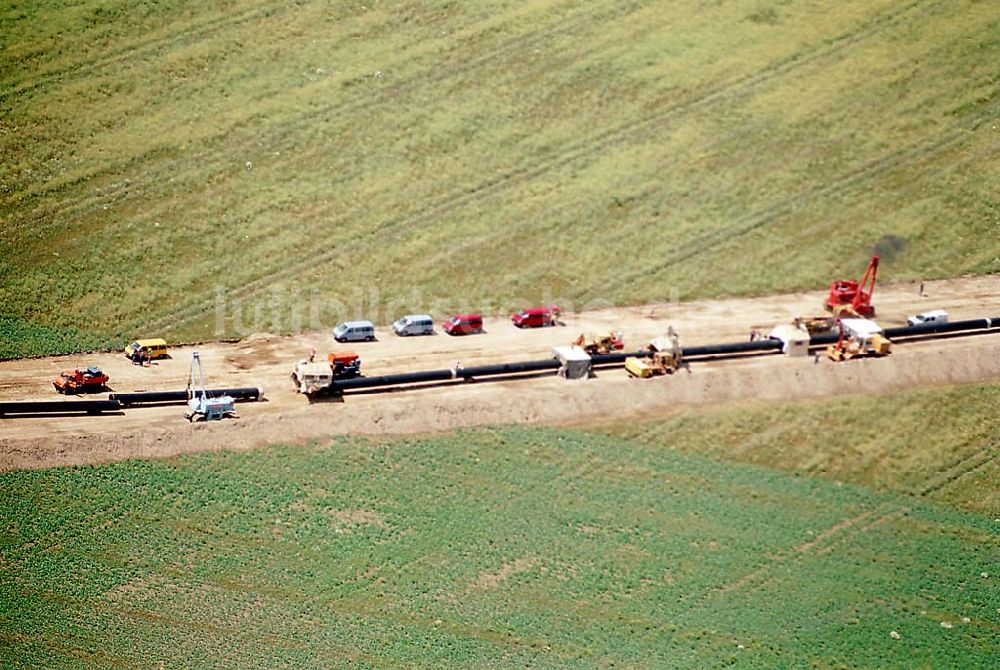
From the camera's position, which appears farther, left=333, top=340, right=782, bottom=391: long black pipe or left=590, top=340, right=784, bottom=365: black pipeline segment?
left=590, top=340, right=784, bottom=365: black pipeline segment

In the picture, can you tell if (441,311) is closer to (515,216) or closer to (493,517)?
(515,216)

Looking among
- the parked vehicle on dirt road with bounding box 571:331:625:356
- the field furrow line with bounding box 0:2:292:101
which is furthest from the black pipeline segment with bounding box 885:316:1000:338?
the field furrow line with bounding box 0:2:292:101

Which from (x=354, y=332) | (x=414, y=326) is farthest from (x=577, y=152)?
(x=354, y=332)

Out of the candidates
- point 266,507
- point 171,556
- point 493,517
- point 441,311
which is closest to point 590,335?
point 441,311

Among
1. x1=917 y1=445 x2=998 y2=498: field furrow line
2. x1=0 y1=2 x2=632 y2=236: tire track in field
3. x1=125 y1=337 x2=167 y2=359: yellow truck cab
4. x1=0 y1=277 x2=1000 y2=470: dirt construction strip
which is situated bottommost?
x1=917 y1=445 x2=998 y2=498: field furrow line

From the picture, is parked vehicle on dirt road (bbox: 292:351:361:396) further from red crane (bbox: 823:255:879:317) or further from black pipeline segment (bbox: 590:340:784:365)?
red crane (bbox: 823:255:879:317)

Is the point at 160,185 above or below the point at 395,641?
above
